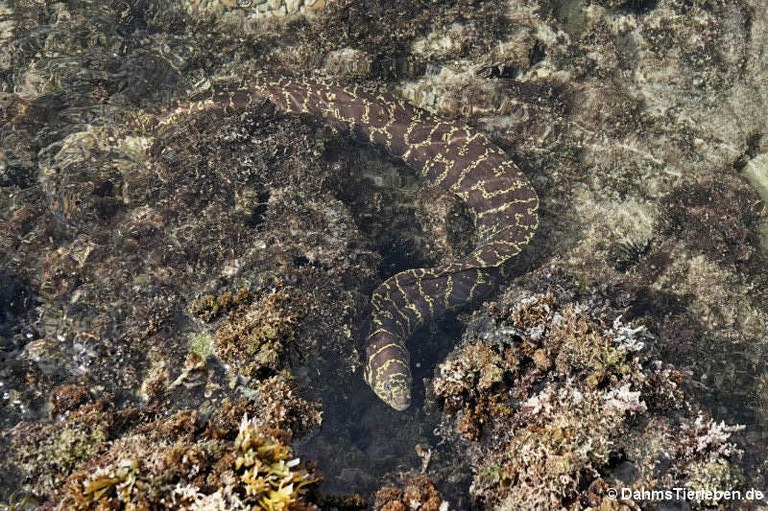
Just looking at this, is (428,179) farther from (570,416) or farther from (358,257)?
(570,416)

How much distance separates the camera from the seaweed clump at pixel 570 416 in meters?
5.02

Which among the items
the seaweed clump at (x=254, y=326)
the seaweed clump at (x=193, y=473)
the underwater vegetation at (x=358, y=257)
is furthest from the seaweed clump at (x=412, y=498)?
the seaweed clump at (x=254, y=326)

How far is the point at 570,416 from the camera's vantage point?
5367 mm

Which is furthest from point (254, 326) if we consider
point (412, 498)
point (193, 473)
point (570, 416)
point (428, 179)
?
point (428, 179)

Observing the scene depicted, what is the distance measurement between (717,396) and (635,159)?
5.18m

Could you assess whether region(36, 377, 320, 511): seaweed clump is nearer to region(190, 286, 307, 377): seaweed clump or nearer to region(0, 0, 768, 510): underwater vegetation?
region(0, 0, 768, 510): underwater vegetation

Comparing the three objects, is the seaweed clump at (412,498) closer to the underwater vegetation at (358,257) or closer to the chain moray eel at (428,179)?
the underwater vegetation at (358,257)

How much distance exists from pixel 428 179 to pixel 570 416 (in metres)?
6.91

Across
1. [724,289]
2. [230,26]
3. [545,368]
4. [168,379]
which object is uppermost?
[230,26]

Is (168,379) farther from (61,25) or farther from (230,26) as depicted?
(61,25)

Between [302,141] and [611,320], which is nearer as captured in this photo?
[611,320]

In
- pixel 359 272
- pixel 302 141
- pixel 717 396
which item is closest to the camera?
pixel 717 396

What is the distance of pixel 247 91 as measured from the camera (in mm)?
10805

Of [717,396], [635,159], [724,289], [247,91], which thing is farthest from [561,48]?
[717,396]
